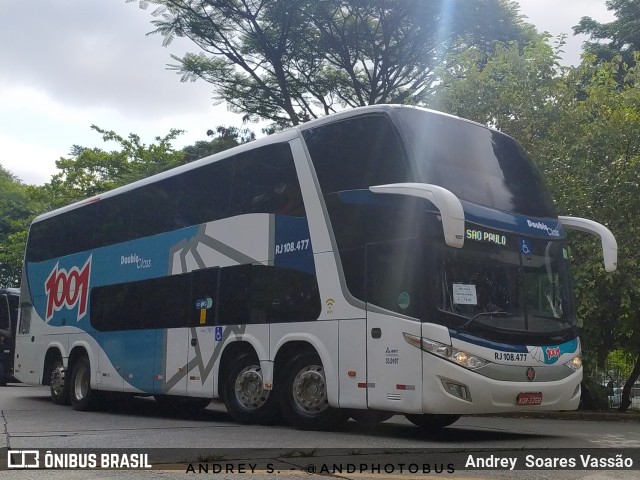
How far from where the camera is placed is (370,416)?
12.0 metres

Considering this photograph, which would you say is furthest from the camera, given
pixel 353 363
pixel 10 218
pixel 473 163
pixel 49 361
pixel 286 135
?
pixel 10 218

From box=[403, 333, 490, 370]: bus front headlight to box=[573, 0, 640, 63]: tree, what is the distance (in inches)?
917

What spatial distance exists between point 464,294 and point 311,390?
8.30 feet

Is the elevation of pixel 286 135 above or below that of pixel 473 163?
above

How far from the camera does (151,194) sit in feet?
49.8

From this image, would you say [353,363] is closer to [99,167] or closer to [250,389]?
[250,389]

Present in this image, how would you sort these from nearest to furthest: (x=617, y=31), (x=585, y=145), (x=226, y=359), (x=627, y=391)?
(x=226, y=359) → (x=585, y=145) → (x=627, y=391) → (x=617, y=31)

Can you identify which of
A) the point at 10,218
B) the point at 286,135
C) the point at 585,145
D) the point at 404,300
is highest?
the point at 10,218

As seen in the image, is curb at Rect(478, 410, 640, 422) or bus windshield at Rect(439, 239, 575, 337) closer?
bus windshield at Rect(439, 239, 575, 337)

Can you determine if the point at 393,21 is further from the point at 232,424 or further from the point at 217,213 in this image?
the point at 232,424

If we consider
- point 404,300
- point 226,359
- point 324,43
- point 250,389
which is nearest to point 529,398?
point 404,300

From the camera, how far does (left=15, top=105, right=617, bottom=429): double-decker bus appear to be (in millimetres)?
9875

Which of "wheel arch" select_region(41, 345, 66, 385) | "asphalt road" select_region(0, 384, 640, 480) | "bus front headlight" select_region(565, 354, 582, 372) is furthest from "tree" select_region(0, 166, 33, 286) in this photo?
"bus front headlight" select_region(565, 354, 582, 372)

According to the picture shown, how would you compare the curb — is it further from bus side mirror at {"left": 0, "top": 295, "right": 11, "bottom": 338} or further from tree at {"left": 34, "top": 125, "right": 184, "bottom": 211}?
tree at {"left": 34, "top": 125, "right": 184, "bottom": 211}
